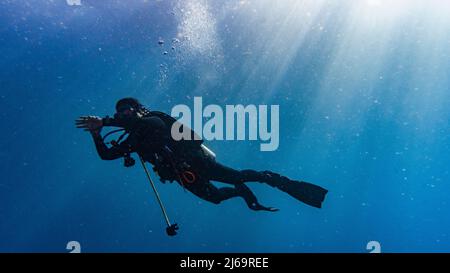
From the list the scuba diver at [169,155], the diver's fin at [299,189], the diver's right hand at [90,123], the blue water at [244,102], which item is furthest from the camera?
the blue water at [244,102]

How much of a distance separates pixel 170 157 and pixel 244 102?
88.3 ft

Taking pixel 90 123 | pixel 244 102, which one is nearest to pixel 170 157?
pixel 90 123

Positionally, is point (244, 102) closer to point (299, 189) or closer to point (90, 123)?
point (299, 189)

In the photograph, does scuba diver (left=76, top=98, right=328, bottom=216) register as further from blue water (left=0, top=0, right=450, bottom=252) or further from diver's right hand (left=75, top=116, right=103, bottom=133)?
blue water (left=0, top=0, right=450, bottom=252)

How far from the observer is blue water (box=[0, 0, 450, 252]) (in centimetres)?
1908

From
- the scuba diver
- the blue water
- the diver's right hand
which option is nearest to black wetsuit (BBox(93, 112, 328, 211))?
the scuba diver

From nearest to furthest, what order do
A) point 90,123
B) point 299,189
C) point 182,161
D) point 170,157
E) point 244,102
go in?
point 90,123 < point 170,157 < point 182,161 < point 299,189 < point 244,102

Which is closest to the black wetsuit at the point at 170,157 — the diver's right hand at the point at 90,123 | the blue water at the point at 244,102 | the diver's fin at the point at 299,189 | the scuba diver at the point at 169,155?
the scuba diver at the point at 169,155

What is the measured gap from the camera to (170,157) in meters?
5.00

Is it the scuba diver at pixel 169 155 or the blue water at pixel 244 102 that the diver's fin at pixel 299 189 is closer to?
the scuba diver at pixel 169 155

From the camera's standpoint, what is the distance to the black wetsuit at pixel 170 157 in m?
4.83

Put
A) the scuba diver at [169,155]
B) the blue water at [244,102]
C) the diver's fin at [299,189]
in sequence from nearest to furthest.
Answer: the scuba diver at [169,155] < the diver's fin at [299,189] < the blue water at [244,102]

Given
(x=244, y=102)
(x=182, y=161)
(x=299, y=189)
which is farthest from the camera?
(x=244, y=102)

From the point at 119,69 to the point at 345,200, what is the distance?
44.1m
